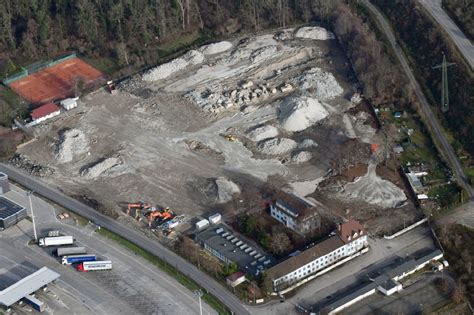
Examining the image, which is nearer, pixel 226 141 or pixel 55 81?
pixel 226 141

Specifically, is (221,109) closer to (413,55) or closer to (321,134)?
(321,134)

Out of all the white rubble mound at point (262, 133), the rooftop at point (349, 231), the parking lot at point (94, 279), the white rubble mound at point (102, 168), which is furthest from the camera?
the white rubble mound at point (262, 133)

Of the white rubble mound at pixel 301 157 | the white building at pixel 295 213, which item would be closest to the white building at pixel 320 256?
the white building at pixel 295 213

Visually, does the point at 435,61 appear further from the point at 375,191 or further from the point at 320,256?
the point at 320,256

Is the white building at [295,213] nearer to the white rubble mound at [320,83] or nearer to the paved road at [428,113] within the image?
the paved road at [428,113]

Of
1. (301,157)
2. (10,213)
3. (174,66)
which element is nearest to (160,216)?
(10,213)
